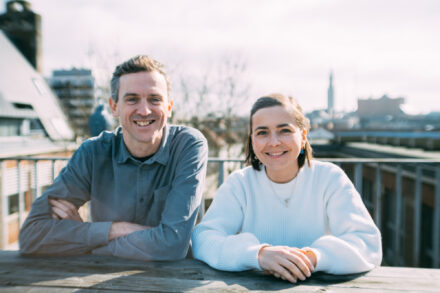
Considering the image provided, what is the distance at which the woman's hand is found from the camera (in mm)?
1188

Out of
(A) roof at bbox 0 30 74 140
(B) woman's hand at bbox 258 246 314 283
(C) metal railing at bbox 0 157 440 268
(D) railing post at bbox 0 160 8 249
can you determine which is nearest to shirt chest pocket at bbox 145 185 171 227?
(B) woman's hand at bbox 258 246 314 283

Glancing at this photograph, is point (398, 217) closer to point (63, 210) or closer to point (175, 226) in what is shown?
point (175, 226)

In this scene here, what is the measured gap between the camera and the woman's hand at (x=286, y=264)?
46.8 inches

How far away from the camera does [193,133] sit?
1.98 meters

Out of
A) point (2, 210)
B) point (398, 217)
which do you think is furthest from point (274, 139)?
point (2, 210)

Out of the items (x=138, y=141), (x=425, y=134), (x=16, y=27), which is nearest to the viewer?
(x=138, y=141)

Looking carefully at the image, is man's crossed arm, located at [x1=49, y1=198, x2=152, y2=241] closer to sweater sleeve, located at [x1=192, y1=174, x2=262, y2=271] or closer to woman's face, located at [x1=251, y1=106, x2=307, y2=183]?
sweater sleeve, located at [x1=192, y1=174, x2=262, y2=271]

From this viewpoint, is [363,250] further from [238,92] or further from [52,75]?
[52,75]

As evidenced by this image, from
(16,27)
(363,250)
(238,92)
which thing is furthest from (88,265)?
(16,27)

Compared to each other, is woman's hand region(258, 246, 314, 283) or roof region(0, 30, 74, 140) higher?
roof region(0, 30, 74, 140)

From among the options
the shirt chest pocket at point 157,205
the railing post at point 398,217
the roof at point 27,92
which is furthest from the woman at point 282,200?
the roof at point 27,92

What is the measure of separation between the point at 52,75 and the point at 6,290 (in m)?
81.2

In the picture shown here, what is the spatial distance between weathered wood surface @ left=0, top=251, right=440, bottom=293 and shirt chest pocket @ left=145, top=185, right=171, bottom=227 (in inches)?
17.5

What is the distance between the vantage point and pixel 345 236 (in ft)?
4.57
